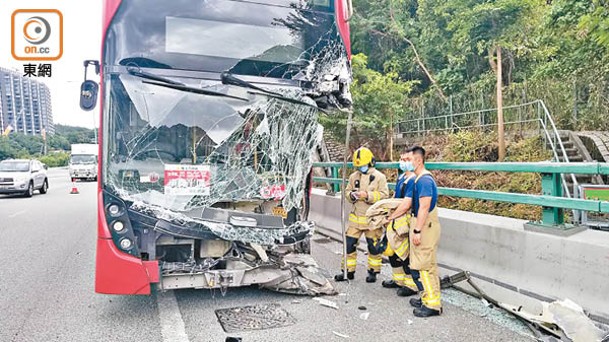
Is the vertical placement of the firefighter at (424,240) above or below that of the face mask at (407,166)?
below

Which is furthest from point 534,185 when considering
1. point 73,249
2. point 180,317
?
point 73,249

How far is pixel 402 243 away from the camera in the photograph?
14.9 ft

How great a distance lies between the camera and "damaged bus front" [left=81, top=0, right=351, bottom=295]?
407 cm

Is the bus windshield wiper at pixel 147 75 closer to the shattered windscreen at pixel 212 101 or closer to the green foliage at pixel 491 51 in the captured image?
the shattered windscreen at pixel 212 101

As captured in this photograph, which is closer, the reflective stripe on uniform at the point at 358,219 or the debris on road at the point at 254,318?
the debris on road at the point at 254,318

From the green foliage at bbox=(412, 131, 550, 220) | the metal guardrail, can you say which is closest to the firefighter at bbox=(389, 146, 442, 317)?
the green foliage at bbox=(412, 131, 550, 220)

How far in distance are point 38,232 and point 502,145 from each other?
11515mm

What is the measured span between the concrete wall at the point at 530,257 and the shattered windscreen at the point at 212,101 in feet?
5.93

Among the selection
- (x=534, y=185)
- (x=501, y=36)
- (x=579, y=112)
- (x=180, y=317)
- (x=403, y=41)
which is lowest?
(x=180, y=317)

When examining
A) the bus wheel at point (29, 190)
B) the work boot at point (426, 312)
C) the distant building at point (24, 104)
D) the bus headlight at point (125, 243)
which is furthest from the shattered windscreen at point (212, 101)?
the distant building at point (24, 104)

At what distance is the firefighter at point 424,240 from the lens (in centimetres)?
409

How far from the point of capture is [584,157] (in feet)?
37.4

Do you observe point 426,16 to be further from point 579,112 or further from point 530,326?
point 530,326

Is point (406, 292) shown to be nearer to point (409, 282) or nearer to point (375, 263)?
point (409, 282)
